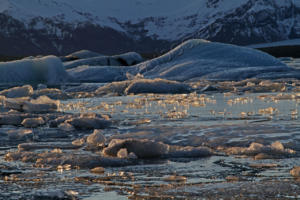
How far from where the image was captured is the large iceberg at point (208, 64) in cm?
1945

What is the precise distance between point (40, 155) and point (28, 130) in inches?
75.1

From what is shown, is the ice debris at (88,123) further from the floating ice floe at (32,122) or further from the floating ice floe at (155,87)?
the floating ice floe at (155,87)

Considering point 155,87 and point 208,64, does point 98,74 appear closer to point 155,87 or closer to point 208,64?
point 208,64

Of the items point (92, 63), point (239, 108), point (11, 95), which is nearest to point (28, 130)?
point (239, 108)

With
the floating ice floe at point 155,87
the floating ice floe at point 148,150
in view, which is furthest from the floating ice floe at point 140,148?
the floating ice floe at point 155,87

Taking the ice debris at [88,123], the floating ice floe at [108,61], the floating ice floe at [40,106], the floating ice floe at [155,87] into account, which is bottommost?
the ice debris at [88,123]

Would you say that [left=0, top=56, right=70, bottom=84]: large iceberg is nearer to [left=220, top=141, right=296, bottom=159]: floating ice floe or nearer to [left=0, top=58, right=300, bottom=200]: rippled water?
[left=0, top=58, right=300, bottom=200]: rippled water

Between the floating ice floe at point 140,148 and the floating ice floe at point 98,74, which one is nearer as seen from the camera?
the floating ice floe at point 140,148

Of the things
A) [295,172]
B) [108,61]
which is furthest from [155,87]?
[108,61]

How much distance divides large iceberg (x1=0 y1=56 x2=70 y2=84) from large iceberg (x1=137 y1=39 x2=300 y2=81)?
3.08 metres

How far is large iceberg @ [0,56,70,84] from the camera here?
21.4 metres

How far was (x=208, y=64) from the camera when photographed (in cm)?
2034

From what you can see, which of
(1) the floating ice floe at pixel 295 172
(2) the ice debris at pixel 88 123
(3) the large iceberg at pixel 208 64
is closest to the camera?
(1) the floating ice floe at pixel 295 172

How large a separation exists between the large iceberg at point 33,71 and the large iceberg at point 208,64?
3.08m
